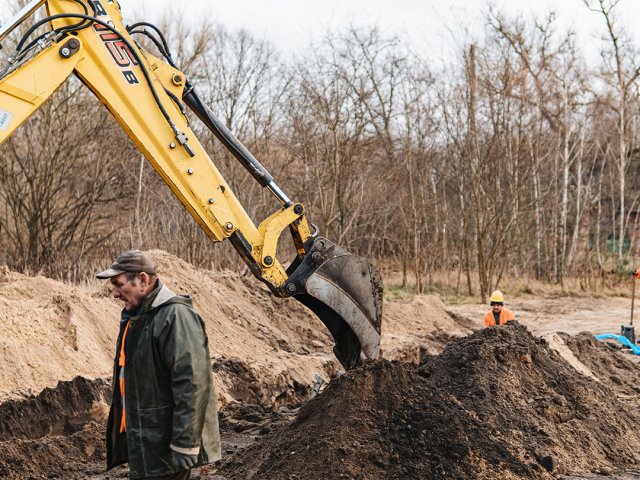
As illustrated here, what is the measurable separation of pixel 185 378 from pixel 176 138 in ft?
10.3

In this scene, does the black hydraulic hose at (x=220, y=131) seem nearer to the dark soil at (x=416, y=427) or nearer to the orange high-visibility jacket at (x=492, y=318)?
the dark soil at (x=416, y=427)

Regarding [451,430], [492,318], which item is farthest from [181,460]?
[492,318]

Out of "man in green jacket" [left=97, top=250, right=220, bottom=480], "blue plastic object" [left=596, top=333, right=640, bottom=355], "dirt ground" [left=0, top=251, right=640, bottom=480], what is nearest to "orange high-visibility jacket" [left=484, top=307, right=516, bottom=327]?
"dirt ground" [left=0, top=251, right=640, bottom=480]

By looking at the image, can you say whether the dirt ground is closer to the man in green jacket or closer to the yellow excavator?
the yellow excavator

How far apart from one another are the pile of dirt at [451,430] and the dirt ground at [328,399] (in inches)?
0.5

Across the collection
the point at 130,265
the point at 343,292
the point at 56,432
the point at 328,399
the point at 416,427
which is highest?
the point at 130,265

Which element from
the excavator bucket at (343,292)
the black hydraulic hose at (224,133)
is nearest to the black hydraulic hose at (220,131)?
the black hydraulic hose at (224,133)

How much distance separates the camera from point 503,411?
25.3 ft

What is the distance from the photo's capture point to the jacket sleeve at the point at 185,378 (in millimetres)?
3812

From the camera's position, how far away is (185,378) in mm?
3842

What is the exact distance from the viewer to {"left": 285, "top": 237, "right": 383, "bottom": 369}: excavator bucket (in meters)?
6.80

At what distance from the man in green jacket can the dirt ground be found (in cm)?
192

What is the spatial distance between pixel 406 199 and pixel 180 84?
17639 mm

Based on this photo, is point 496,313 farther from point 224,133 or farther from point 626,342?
point 224,133
